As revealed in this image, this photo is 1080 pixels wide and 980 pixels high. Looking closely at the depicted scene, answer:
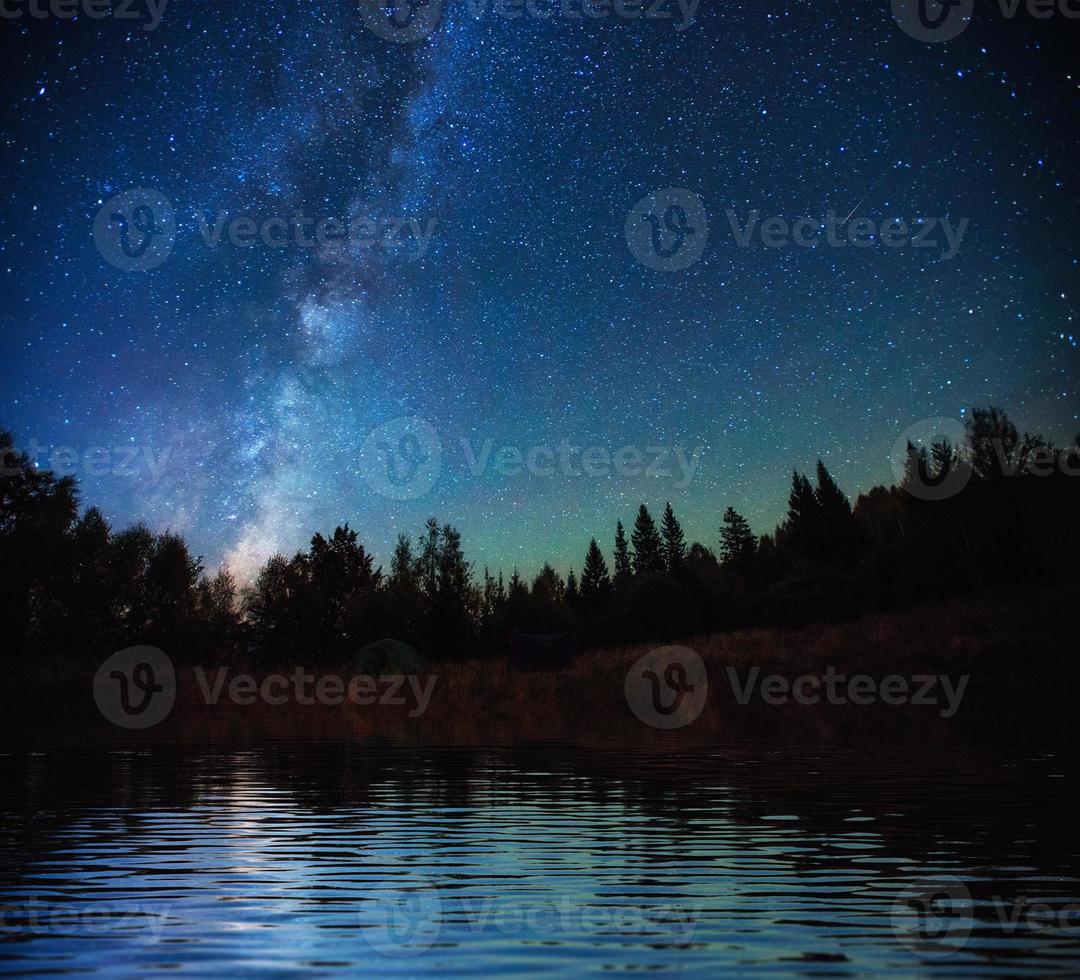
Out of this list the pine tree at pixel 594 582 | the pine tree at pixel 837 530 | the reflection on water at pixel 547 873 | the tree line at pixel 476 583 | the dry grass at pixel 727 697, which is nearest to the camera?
the reflection on water at pixel 547 873

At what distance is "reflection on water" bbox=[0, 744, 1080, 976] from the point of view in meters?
4.18

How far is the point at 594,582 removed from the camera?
142000mm

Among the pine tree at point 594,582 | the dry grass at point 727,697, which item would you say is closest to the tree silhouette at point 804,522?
the pine tree at point 594,582

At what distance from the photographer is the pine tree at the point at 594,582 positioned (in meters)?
129

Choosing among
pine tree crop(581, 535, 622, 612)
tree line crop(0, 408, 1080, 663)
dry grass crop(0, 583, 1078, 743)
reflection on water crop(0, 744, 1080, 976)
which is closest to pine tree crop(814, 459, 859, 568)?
tree line crop(0, 408, 1080, 663)

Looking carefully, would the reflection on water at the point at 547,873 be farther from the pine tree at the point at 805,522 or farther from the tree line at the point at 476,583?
the pine tree at the point at 805,522

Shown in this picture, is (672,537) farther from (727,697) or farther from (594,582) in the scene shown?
(727,697)

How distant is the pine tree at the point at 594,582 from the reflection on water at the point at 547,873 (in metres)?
117

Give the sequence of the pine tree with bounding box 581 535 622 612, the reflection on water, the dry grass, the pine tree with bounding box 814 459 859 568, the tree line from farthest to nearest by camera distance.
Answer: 1. the pine tree with bounding box 581 535 622 612
2. the pine tree with bounding box 814 459 859 568
3. the tree line
4. the dry grass
5. the reflection on water

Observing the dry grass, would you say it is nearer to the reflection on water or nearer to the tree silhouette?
the reflection on water

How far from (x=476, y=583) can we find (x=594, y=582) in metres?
43.1

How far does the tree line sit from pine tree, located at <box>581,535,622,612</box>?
15103 millimetres

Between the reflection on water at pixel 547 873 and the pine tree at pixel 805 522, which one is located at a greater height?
the pine tree at pixel 805 522

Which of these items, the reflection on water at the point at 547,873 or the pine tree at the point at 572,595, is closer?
the reflection on water at the point at 547,873
